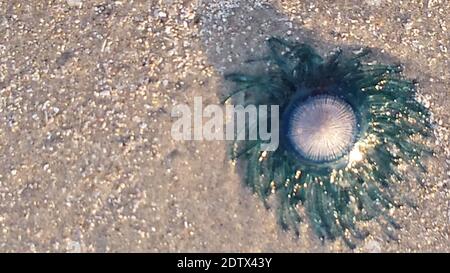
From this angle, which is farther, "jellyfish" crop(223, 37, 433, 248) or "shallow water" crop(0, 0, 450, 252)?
"shallow water" crop(0, 0, 450, 252)

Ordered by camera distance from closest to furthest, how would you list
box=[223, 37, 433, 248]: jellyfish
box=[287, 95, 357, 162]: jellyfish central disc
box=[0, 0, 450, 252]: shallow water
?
box=[287, 95, 357, 162]: jellyfish central disc < box=[223, 37, 433, 248]: jellyfish < box=[0, 0, 450, 252]: shallow water

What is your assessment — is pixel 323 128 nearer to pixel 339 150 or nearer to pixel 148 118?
pixel 339 150

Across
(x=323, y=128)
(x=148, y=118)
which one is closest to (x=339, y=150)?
(x=323, y=128)

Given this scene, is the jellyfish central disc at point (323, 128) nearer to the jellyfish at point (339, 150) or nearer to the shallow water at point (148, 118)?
the jellyfish at point (339, 150)

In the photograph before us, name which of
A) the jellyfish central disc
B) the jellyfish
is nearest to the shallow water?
the jellyfish

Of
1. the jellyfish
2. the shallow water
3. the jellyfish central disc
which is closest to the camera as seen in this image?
the jellyfish central disc

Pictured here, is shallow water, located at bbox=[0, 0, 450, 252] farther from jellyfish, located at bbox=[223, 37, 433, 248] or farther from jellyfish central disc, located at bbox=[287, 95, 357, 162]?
jellyfish central disc, located at bbox=[287, 95, 357, 162]

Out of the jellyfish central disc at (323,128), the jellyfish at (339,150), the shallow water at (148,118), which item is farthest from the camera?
the shallow water at (148,118)

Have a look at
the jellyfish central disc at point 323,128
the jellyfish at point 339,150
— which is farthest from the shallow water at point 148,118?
the jellyfish central disc at point 323,128
